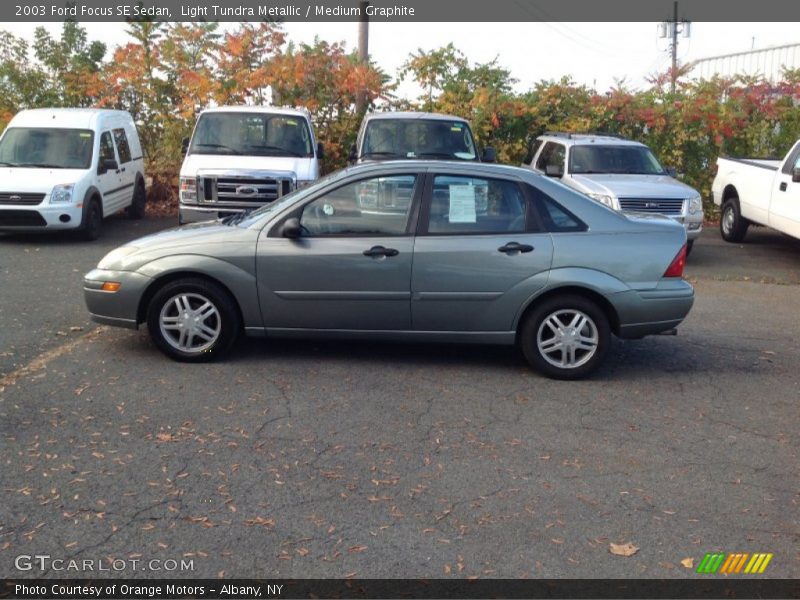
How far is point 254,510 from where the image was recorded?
4.78 metres

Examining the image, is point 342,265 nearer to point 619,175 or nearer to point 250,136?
point 250,136

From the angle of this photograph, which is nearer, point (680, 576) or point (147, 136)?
point (680, 576)

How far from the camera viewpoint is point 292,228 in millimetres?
7199

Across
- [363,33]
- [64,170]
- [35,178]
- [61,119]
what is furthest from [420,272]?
[363,33]

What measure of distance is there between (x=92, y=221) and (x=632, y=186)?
320 inches

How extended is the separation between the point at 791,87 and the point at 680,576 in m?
17.5

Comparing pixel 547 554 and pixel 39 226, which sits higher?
pixel 39 226

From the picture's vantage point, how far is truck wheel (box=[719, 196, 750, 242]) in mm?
15566

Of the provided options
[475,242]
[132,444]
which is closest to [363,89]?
[475,242]

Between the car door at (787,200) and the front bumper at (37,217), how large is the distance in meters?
10.4

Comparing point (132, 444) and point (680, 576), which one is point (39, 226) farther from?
point (680, 576)

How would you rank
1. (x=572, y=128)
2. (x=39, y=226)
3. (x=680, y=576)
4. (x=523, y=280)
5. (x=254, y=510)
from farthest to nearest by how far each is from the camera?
(x=572, y=128) → (x=39, y=226) → (x=523, y=280) → (x=254, y=510) → (x=680, y=576)

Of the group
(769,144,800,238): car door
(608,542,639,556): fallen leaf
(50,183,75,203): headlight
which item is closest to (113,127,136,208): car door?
(50,183,75,203): headlight

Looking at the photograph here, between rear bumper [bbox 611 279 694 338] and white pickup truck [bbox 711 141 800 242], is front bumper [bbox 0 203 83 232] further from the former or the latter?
white pickup truck [bbox 711 141 800 242]
